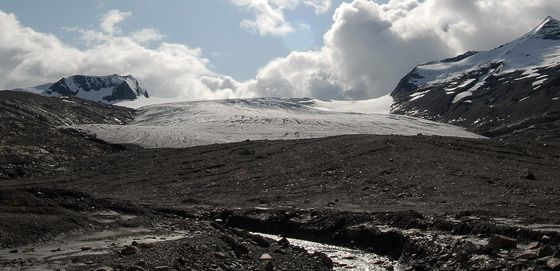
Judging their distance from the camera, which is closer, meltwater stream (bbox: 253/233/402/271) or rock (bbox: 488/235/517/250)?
rock (bbox: 488/235/517/250)

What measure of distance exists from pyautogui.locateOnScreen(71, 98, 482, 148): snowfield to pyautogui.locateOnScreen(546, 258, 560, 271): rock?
292 feet

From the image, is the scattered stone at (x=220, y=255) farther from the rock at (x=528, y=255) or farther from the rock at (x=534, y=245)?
the rock at (x=534, y=245)

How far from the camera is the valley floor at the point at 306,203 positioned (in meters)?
25.0

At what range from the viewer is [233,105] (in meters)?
194

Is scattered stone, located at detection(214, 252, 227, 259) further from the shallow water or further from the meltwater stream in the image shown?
the meltwater stream

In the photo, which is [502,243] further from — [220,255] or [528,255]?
[220,255]

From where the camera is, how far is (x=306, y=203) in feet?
160

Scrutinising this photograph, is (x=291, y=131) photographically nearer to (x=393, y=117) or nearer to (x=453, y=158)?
(x=393, y=117)

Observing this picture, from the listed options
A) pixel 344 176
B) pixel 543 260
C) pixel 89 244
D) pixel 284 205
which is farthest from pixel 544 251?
pixel 344 176

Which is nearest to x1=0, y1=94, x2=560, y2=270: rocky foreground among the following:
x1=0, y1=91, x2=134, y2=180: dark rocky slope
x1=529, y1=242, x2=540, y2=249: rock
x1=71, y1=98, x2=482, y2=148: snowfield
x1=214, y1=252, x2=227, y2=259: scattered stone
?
x1=214, y1=252, x2=227, y2=259: scattered stone

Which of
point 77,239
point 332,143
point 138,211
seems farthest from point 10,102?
point 77,239

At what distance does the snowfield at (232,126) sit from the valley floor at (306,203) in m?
23.6

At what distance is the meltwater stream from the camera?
90.5 feet

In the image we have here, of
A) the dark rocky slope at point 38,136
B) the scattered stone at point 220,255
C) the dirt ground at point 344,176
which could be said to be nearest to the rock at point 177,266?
the scattered stone at point 220,255
